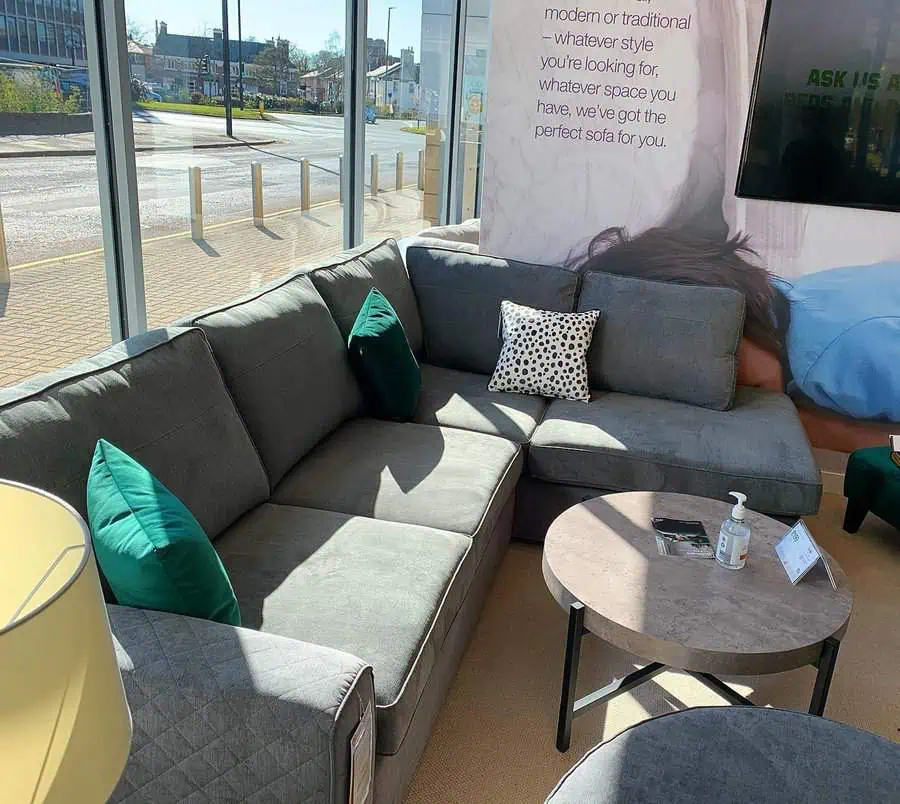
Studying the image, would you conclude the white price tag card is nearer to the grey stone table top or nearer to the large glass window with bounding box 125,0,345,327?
the grey stone table top

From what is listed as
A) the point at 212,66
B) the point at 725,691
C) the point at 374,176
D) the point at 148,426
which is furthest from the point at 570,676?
the point at 374,176

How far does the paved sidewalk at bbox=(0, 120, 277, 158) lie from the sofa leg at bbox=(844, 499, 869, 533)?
2.55m

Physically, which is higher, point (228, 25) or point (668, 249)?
point (228, 25)

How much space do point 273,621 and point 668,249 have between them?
7.86 ft

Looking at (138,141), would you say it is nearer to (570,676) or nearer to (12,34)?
→ (12,34)

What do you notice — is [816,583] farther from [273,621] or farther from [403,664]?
[273,621]

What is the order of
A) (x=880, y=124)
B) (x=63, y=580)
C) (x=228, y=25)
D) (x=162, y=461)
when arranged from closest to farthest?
(x=63, y=580) < (x=162, y=461) < (x=228, y=25) < (x=880, y=124)

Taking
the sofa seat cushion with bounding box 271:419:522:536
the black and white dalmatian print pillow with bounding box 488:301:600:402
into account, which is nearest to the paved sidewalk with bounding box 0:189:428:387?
the sofa seat cushion with bounding box 271:419:522:536

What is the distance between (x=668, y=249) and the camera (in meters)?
3.41

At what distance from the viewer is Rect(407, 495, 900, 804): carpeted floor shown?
1899 mm

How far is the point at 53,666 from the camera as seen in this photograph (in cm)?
63

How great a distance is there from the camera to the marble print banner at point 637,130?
3.18 metres

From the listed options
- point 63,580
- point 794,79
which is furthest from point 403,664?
point 794,79

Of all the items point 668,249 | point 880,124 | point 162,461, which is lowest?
point 162,461
